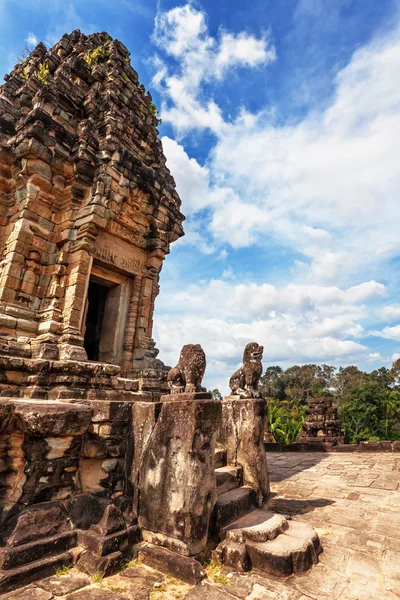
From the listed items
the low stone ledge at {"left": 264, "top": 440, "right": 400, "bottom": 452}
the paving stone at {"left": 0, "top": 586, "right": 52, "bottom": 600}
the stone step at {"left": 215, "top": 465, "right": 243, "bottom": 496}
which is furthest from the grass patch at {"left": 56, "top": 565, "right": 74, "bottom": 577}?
the low stone ledge at {"left": 264, "top": 440, "right": 400, "bottom": 452}

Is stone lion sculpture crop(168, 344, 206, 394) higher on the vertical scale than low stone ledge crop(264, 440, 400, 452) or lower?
higher

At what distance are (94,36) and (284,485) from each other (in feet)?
38.5

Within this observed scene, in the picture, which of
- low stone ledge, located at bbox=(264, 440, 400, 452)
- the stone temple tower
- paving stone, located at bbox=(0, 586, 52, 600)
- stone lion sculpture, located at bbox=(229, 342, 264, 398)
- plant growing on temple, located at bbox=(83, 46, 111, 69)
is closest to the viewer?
paving stone, located at bbox=(0, 586, 52, 600)

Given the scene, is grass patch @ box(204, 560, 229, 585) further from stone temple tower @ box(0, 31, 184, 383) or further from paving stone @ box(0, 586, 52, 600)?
stone temple tower @ box(0, 31, 184, 383)

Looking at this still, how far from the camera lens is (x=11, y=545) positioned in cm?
239

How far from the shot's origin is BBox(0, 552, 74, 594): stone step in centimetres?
221

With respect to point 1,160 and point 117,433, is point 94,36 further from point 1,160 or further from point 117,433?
Result: point 117,433

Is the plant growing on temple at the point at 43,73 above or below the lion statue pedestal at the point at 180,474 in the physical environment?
above

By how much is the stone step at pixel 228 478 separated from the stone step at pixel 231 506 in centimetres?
6

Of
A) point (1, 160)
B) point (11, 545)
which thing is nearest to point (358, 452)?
point (11, 545)

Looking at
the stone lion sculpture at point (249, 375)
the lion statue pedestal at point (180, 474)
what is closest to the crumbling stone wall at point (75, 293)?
the lion statue pedestal at point (180, 474)

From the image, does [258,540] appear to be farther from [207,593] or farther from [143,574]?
[143,574]

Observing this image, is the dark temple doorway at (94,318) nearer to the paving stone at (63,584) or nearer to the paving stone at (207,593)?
the paving stone at (63,584)

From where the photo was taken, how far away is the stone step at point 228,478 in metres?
3.69
